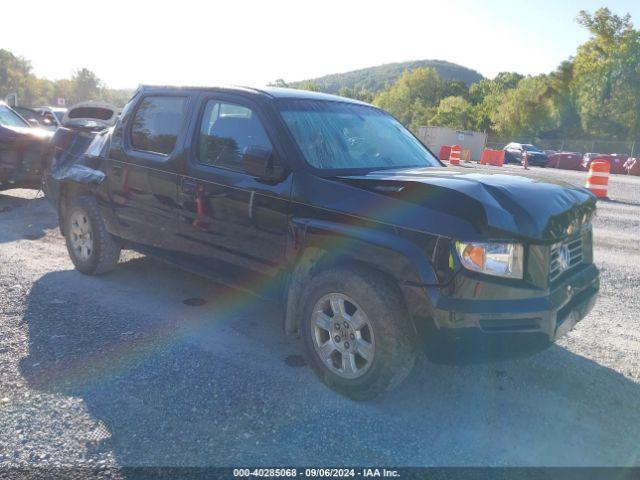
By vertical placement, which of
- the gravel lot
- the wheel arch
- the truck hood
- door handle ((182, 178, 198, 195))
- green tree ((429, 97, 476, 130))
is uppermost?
green tree ((429, 97, 476, 130))

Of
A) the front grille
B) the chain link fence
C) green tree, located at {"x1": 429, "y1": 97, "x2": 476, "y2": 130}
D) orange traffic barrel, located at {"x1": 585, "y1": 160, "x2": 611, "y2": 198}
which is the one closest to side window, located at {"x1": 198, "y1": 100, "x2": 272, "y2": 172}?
the front grille

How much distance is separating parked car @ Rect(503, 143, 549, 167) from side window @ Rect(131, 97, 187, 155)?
3396 centimetres

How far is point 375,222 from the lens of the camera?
10.1 feet

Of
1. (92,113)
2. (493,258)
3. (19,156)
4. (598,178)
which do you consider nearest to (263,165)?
(493,258)

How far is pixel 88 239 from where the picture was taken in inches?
212

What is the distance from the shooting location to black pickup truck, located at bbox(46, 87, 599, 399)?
9.48 feet

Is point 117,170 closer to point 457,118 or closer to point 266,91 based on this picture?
point 266,91

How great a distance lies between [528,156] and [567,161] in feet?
7.68

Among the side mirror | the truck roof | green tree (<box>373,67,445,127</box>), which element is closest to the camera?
the side mirror

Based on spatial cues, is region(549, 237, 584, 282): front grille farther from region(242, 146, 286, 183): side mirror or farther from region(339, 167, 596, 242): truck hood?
region(242, 146, 286, 183): side mirror

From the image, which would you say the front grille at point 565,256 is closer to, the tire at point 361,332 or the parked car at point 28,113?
the tire at point 361,332

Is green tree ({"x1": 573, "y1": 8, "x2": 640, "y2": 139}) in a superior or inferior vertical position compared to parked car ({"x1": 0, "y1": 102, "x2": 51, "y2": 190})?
superior

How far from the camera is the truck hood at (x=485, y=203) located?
2.87m

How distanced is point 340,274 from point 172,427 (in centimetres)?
126
